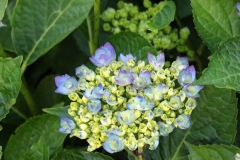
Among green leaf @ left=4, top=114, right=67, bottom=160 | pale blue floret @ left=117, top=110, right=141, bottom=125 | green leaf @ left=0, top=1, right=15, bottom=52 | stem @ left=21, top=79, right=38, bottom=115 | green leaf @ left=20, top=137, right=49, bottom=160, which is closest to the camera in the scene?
pale blue floret @ left=117, top=110, right=141, bottom=125

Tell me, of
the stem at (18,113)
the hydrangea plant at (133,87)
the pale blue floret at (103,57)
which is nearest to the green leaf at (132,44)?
the hydrangea plant at (133,87)

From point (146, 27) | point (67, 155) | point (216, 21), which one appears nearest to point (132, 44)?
point (146, 27)

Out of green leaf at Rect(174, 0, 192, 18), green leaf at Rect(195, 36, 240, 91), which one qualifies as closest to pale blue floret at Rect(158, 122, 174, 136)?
green leaf at Rect(195, 36, 240, 91)

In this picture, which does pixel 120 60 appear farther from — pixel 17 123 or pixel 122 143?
pixel 17 123

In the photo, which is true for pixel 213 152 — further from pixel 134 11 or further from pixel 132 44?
pixel 134 11

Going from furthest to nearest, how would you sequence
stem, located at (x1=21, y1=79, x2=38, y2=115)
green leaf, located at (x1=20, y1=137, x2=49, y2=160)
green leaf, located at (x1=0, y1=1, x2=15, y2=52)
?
green leaf, located at (x1=0, y1=1, x2=15, y2=52), stem, located at (x1=21, y1=79, x2=38, y2=115), green leaf, located at (x1=20, y1=137, x2=49, y2=160)

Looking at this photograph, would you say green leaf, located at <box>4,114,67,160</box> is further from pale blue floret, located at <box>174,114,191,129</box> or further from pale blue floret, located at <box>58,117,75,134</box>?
pale blue floret, located at <box>174,114,191,129</box>

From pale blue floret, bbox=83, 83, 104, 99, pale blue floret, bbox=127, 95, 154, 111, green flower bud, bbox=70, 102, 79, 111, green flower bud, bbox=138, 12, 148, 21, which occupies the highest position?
green flower bud, bbox=138, 12, 148, 21
